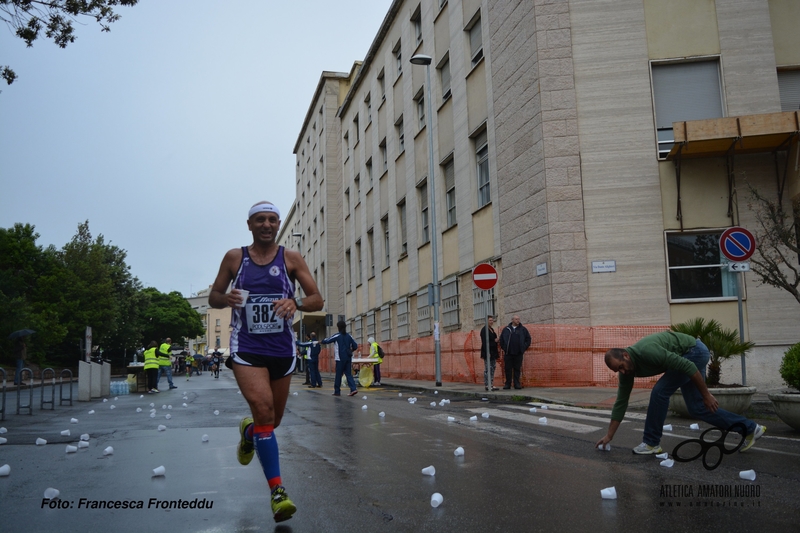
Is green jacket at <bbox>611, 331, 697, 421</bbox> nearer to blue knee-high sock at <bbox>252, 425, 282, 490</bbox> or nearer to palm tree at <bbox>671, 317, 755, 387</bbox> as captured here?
blue knee-high sock at <bbox>252, 425, 282, 490</bbox>

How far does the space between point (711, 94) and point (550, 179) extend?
4.54 meters

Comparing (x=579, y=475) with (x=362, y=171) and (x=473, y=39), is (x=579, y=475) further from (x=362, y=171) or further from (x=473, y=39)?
(x=362, y=171)

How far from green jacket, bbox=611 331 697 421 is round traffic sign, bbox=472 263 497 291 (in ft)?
33.6

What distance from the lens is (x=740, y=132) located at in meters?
16.0

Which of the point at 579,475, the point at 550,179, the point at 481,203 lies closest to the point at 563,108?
the point at 550,179

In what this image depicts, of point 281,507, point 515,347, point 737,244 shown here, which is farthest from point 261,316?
point 515,347

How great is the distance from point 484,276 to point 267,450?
42.0 ft

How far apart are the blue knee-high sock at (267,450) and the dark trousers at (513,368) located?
12669mm

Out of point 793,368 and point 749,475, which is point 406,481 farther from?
point 793,368

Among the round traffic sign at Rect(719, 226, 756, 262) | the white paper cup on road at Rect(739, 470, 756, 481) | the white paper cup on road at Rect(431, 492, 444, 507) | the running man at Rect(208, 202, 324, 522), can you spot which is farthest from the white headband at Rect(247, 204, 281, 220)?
the round traffic sign at Rect(719, 226, 756, 262)

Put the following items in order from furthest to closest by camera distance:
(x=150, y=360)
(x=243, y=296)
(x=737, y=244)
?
1. (x=150, y=360)
2. (x=737, y=244)
3. (x=243, y=296)

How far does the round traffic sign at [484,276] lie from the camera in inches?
674

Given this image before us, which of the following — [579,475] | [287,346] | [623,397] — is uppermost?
[287,346]

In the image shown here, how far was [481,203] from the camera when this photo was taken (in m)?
23.2
